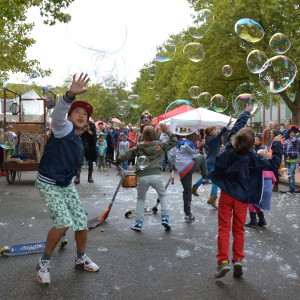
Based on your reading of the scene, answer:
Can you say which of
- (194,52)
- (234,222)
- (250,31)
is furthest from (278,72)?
(234,222)

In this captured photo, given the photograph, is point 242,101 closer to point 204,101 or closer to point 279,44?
point 279,44

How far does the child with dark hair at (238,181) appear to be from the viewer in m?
4.59

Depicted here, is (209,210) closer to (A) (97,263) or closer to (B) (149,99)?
(A) (97,263)

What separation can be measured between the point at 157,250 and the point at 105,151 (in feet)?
44.6

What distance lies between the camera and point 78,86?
395cm

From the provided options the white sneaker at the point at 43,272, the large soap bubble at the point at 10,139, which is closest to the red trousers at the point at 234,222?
the white sneaker at the point at 43,272

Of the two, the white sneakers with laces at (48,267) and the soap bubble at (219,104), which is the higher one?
the soap bubble at (219,104)

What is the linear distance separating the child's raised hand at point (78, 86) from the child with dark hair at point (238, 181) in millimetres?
1645

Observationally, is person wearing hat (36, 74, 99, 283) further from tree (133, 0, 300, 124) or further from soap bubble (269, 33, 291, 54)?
tree (133, 0, 300, 124)

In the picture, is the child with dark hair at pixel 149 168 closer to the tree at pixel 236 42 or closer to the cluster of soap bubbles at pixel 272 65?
the cluster of soap bubbles at pixel 272 65

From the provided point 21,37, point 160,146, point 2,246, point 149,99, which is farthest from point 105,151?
point 149,99

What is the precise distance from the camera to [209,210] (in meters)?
8.55

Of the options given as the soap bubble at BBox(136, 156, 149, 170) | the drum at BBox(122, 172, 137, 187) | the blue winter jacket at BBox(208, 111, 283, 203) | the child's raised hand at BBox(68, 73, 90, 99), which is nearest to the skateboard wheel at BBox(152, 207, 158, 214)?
the drum at BBox(122, 172, 137, 187)

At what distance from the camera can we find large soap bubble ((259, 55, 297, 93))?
8.36 metres
